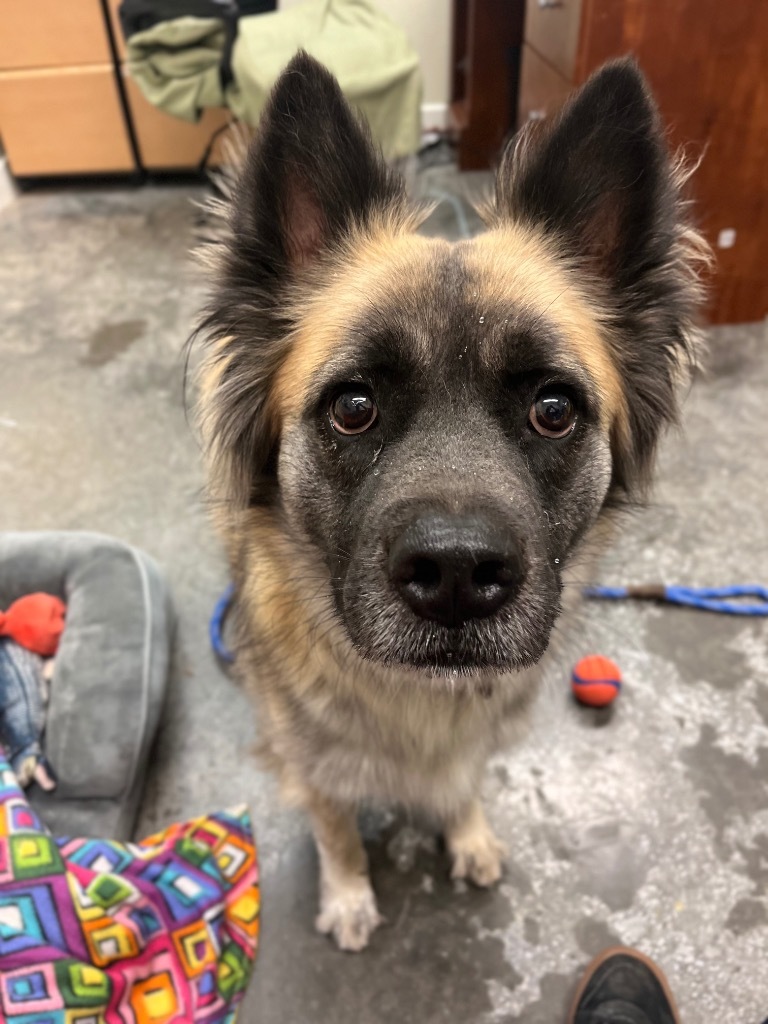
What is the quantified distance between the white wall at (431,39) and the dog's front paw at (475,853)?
15.4ft

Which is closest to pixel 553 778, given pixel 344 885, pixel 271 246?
pixel 344 885

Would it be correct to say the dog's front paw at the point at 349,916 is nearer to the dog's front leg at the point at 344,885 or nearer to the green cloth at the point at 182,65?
the dog's front leg at the point at 344,885

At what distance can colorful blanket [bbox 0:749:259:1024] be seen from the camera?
136 cm

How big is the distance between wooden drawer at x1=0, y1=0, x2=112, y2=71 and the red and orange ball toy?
4.48 m

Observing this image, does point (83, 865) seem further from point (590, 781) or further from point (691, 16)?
point (691, 16)

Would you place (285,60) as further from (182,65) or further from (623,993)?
(623,993)

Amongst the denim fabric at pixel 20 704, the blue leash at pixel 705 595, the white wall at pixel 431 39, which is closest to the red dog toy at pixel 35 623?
the denim fabric at pixel 20 704

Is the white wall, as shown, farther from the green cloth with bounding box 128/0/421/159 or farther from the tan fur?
the tan fur

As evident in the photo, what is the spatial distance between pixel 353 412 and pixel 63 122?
181 inches

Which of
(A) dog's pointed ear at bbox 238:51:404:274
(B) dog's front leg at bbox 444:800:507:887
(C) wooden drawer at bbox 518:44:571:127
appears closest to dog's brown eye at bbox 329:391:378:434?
(A) dog's pointed ear at bbox 238:51:404:274

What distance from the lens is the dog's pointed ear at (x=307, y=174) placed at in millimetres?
1147

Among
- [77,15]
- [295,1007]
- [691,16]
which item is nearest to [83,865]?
[295,1007]

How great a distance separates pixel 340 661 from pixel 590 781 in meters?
0.92

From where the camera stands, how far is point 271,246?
1.28 meters
